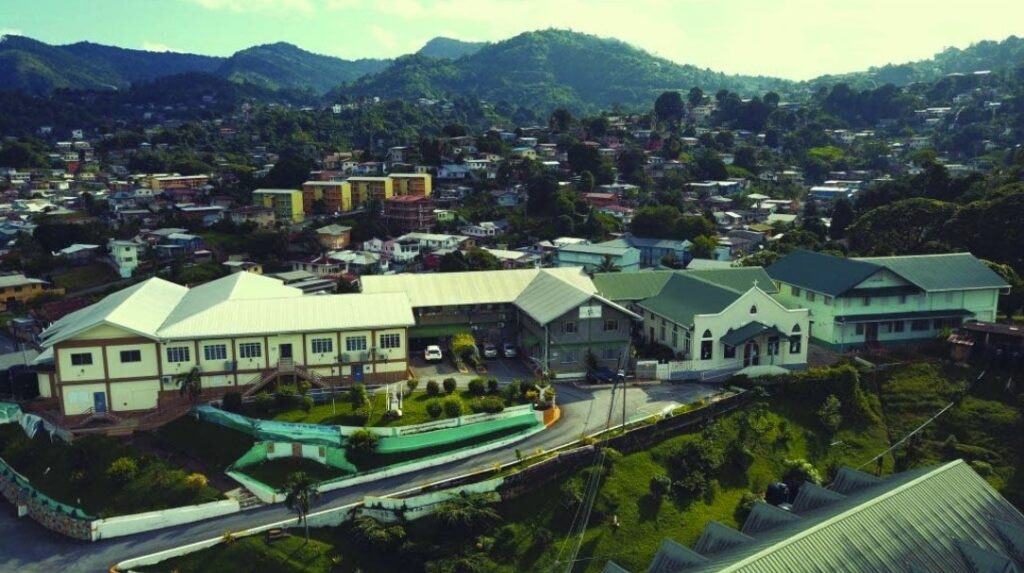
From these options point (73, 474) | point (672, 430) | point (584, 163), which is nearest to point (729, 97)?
point (584, 163)

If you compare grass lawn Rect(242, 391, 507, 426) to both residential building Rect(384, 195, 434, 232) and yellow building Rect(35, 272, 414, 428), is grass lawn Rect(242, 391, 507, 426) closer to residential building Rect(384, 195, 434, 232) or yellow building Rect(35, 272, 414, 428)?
yellow building Rect(35, 272, 414, 428)

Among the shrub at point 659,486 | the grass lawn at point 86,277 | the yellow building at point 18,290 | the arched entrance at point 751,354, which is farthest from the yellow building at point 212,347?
the grass lawn at point 86,277

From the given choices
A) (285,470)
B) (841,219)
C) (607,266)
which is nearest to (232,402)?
(285,470)

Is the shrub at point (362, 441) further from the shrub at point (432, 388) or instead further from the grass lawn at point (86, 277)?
the grass lawn at point (86, 277)

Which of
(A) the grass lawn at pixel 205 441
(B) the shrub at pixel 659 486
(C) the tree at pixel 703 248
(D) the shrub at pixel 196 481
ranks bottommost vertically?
(B) the shrub at pixel 659 486

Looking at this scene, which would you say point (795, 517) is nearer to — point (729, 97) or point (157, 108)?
point (729, 97)
